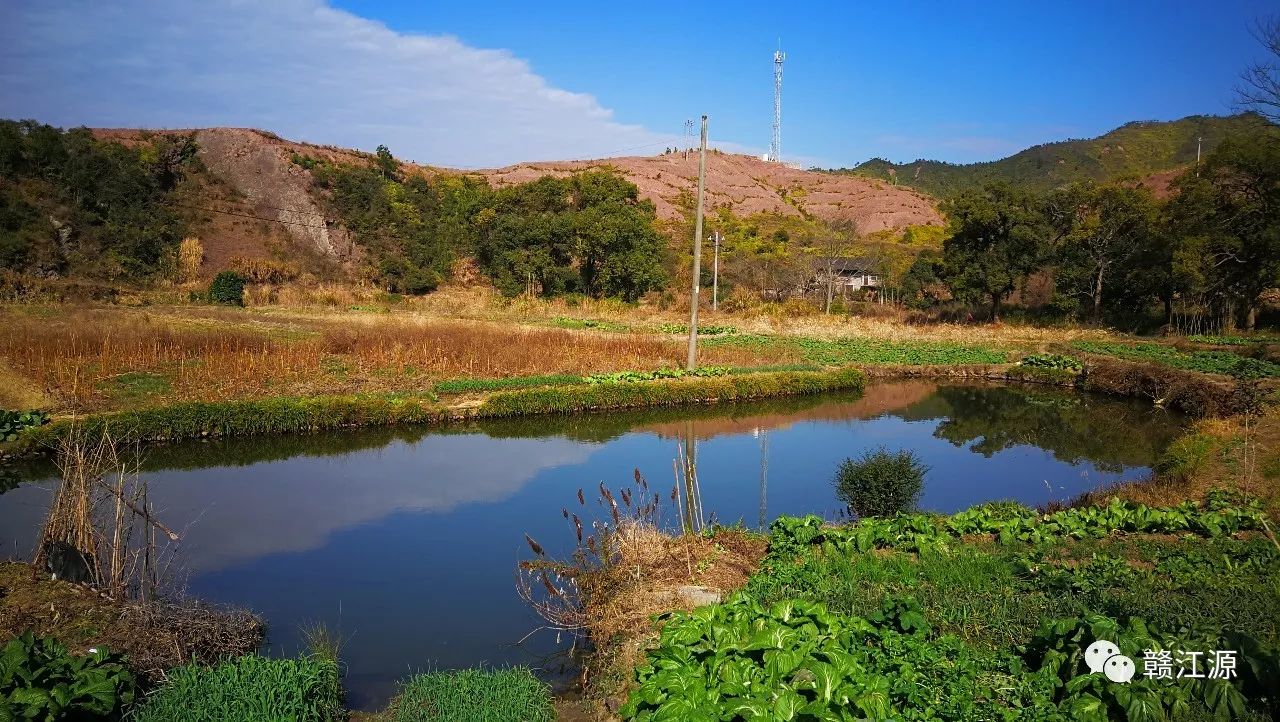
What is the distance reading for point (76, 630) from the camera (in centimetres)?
632

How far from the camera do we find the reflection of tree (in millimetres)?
16984

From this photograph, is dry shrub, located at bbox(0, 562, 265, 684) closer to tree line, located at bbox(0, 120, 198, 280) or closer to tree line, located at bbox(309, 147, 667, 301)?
tree line, located at bbox(309, 147, 667, 301)

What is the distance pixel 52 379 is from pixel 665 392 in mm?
14094

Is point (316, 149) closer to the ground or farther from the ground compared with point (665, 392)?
farther from the ground

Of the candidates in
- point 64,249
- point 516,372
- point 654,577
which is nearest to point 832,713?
point 654,577

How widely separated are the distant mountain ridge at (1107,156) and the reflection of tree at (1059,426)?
63.9m

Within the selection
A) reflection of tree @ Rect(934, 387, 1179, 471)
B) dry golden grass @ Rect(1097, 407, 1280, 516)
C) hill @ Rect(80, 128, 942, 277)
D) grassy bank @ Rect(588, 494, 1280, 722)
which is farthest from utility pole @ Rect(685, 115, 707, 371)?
hill @ Rect(80, 128, 942, 277)

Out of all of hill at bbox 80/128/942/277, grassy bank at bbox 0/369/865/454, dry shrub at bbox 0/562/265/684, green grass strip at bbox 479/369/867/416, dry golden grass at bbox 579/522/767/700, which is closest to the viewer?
dry shrub at bbox 0/562/265/684

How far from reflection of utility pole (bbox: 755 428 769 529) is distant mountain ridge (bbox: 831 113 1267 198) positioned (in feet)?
239

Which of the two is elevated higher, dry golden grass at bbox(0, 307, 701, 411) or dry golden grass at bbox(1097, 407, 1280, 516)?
dry golden grass at bbox(0, 307, 701, 411)

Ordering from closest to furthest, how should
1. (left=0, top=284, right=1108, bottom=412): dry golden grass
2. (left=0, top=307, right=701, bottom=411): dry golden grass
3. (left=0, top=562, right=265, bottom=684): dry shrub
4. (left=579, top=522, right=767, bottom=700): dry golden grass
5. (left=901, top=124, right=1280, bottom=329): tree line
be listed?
1. (left=0, top=562, right=265, bottom=684): dry shrub
2. (left=579, top=522, right=767, bottom=700): dry golden grass
3. (left=0, top=307, right=701, bottom=411): dry golden grass
4. (left=0, top=284, right=1108, bottom=412): dry golden grass
5. (left=901, top=124, right=1280, bottom=329): tree line

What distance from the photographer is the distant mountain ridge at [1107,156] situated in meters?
84.2

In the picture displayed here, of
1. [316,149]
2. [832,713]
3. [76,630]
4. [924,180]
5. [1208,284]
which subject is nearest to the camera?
[832,713]

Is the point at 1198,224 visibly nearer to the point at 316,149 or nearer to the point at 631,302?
the point at 631,302
